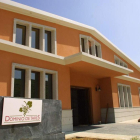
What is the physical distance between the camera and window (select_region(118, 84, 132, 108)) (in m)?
14.2

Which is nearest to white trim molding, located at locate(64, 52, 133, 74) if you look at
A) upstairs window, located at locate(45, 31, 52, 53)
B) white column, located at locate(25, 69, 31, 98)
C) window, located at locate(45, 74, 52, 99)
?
upstairs window, located at locate(45, 31, 52, 53)

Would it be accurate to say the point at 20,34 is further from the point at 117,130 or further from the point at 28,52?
the point at 117,130

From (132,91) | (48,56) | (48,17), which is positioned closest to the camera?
(48,56)

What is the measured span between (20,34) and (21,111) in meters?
5.35

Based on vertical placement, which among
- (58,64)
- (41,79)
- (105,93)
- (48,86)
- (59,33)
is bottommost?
(105,93)

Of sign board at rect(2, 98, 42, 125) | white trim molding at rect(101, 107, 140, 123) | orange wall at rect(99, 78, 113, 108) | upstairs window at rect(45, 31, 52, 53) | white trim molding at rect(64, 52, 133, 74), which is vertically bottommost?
white trim molding at rect(101, 107, 140, 123)

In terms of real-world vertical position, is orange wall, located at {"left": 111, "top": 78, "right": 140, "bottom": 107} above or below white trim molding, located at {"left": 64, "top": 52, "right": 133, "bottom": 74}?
below

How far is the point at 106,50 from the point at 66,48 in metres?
4.94

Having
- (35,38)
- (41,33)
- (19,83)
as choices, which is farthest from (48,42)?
(19,83)

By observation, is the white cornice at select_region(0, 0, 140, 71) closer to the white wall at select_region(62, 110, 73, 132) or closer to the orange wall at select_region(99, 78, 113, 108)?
the orange wall at select_region(99, 78, 113, 108)

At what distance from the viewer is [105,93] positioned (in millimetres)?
13117

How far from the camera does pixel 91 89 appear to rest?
41.3 feet

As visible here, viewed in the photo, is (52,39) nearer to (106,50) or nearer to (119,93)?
(106,50)

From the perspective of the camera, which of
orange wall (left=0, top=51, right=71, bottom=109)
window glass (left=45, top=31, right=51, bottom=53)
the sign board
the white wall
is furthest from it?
window glass (left=45, top=31, right=51, bottom=53)
